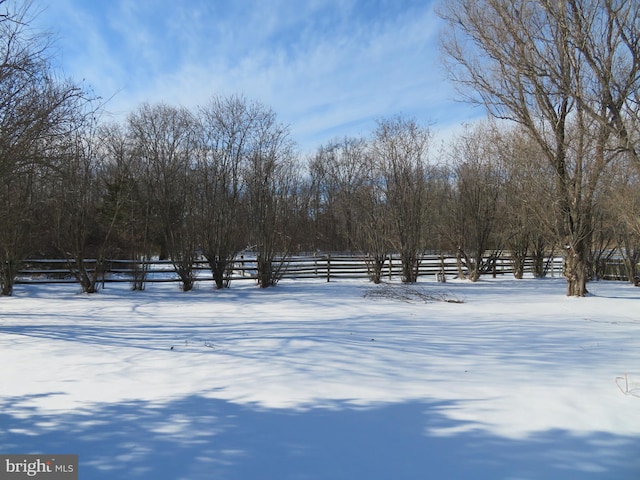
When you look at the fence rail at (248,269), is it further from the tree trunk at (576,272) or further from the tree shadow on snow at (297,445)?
the tree shadow on snow at (297,445)

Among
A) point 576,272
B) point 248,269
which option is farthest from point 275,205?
point 576,272

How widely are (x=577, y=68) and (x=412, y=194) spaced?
7809mm

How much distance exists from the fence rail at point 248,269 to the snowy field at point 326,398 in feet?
22.7

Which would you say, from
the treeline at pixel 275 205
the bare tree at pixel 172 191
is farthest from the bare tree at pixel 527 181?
the bare tree at pixel 172 191

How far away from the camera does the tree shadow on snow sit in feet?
8.93

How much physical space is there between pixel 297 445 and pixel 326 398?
896 millimetres

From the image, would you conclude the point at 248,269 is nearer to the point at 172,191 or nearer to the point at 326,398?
the point at 172,191

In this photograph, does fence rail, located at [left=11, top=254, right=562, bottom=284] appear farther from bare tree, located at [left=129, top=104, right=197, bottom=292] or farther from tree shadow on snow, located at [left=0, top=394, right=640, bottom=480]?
tree shadow on snow, located at [left=0, top=394, right=640, bottom=480]

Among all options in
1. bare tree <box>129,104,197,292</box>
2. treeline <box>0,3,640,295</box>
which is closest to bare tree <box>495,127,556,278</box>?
treeline <box>0,3,640,295</box>

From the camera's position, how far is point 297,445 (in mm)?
3066

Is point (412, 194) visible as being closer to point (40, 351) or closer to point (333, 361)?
point (333, 361)

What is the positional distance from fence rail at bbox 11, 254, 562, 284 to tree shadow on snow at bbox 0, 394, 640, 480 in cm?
1143

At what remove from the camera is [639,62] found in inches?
298

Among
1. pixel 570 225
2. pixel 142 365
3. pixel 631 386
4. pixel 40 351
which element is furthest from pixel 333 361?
pixel 570 225
